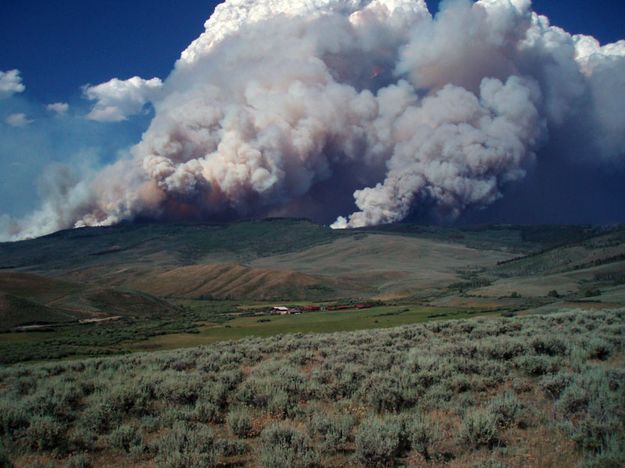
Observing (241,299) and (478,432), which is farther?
(241,299)

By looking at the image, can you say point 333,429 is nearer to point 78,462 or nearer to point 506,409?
point 506,409

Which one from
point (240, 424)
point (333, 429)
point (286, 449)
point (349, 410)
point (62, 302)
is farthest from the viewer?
point (62, 302)

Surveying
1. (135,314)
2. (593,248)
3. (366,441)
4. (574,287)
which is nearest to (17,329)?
(135,314)

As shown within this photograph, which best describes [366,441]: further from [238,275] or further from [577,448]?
[238,275]

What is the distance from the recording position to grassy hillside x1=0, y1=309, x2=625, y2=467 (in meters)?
Result: 8.63

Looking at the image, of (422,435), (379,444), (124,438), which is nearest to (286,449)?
(379,444)

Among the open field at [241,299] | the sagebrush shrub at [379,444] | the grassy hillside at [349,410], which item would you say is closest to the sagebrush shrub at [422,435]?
the grassy hillside at [349,410]

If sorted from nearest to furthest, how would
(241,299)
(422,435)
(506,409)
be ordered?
1. (422,435)
2. (506,409)
3. (241,299)

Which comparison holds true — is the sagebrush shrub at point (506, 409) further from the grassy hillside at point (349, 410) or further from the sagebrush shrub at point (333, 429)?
the sagebrush shrub at point (333, 429)

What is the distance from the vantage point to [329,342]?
72.1ft

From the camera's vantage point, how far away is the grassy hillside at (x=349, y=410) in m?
8.63

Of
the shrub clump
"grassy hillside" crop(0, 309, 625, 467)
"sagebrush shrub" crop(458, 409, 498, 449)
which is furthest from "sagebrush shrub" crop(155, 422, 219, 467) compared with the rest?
"sagebrush shrub" crop(458, 409, 498, 449)

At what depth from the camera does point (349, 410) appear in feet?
38.0

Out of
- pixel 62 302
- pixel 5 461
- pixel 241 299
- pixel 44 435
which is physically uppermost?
pixel 62 302
